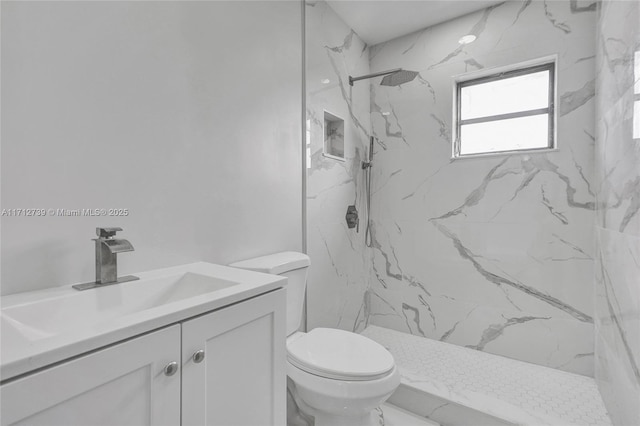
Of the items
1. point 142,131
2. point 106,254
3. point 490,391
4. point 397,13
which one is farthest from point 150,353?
point 397,13

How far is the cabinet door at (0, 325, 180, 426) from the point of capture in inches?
18.9

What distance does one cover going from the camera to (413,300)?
2.42m

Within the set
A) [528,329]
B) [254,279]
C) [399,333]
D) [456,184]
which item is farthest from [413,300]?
[254,279]

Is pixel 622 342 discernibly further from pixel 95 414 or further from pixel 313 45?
pixel 313 45

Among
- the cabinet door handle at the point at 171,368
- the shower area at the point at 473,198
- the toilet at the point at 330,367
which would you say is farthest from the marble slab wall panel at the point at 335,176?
the cabinet door handle at the point at 171,368

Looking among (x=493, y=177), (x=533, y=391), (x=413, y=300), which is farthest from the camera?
(x=413, y=300)

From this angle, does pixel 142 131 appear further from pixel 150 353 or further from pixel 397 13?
pixel 397 13

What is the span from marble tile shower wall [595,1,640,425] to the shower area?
0.6 inches

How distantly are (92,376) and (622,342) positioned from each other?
1854 millimetres

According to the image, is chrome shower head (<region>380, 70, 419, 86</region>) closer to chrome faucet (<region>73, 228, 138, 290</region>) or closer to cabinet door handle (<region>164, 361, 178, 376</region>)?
chrome faucet (<region>73, 228, 138, 290</region>)

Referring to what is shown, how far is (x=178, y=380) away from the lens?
2.21 feet

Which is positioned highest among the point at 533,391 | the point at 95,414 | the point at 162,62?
the point at 162,62

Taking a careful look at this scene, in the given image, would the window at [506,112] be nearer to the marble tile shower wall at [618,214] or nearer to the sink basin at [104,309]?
the marble tile shower wall at [618,214]

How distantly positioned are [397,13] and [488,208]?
5.16ft
